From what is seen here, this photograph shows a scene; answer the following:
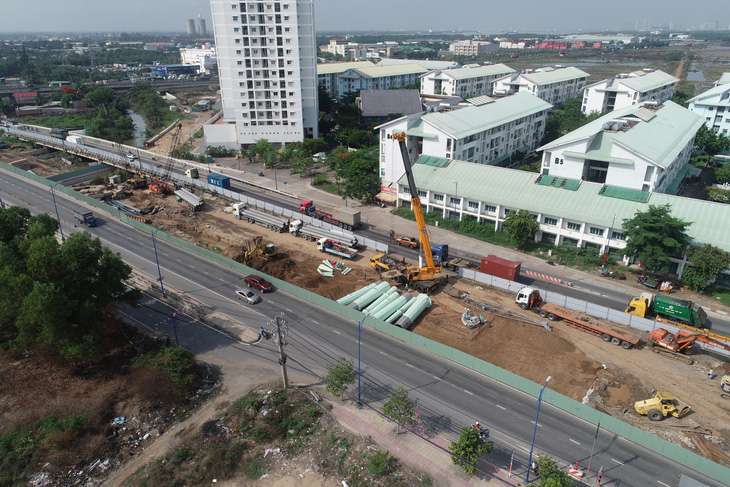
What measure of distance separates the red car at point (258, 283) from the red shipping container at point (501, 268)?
25638 millimetres

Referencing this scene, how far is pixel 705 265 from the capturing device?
49406 millimetres

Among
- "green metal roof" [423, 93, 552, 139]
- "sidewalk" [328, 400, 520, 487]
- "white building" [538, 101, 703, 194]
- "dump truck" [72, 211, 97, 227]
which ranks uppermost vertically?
"green metal roof" [423, 93, 552, 139]

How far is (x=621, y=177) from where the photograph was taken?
65.6m

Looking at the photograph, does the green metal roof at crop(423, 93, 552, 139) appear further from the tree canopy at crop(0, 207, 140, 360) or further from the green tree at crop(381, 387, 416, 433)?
the tree canopy at crop(0, 207, 140, 360)

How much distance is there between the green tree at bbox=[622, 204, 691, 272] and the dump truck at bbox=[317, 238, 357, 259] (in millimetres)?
34039

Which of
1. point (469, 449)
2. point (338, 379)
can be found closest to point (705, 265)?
point (469, 449)

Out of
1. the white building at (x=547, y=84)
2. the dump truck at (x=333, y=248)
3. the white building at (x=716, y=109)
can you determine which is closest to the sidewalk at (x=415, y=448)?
the dump truck at (x=333, y=248)

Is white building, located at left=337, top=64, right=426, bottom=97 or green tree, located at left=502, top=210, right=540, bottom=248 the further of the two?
white building, located at left=337, top=64, right=426, bottom=97

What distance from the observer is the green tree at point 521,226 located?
59938mm

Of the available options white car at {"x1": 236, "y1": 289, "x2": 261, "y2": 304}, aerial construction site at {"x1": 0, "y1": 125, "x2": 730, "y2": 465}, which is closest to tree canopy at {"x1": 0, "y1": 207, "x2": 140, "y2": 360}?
white car at {"x1": 236, "y1": 289, "x2": 261, "y2": 304}

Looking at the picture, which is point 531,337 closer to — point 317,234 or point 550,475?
point 550,475

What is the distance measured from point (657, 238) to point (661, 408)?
23381mm

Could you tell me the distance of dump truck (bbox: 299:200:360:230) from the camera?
68.1 meters

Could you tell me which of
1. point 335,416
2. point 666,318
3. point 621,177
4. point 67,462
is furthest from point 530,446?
point 621,177
